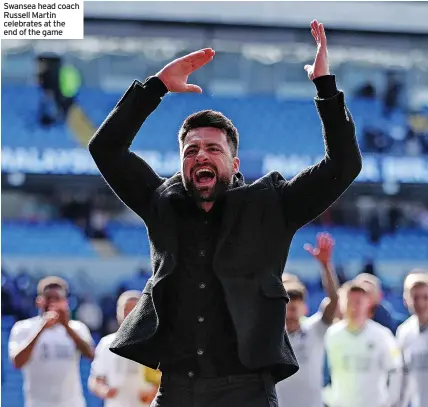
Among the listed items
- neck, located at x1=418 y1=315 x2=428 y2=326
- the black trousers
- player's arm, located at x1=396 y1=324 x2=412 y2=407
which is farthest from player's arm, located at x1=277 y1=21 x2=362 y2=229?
player's arm, located at x1=396 y1=324 x2=412 y2=407

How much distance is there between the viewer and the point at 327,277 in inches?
208

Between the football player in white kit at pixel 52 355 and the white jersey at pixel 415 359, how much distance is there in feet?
6.11

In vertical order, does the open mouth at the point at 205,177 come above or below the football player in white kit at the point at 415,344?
above

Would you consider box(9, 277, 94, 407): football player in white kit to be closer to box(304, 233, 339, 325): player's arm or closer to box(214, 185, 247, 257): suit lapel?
box(304, 233, 339, 325): player's arm

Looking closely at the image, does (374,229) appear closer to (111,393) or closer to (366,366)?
(366,366)

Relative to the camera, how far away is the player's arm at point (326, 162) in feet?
8.01

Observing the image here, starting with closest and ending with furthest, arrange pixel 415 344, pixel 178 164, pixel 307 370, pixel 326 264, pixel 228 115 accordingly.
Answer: pixel 326 264
pixel 307 370
pixel 415 344
pixel 178 164
pixel 228 115

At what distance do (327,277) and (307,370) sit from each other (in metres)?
0.70

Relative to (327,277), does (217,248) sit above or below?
below

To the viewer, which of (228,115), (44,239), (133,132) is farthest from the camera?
(228,115)

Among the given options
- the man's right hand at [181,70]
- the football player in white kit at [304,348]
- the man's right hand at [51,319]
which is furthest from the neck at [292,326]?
the man's right hand at [181,70]

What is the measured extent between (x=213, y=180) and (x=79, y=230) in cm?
1209
